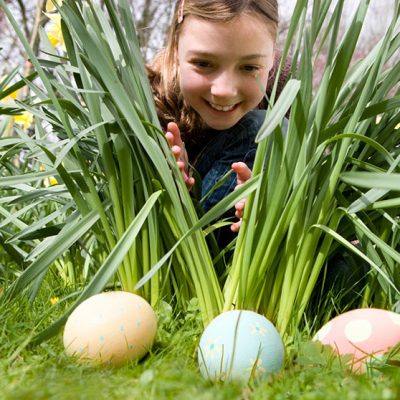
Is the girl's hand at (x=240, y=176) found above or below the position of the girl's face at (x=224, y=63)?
below

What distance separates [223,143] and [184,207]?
613 mm

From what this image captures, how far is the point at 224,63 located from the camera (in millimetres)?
1740

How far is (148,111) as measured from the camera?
1438mm

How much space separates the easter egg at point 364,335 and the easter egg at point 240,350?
0.13 metres

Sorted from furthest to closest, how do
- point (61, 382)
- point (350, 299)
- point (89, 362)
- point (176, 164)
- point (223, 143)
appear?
point (223, 143), point (350, 299), point (176, 164), point (89, 362), point (61, 382)

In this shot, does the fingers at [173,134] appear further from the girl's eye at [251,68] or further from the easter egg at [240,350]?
the easter egg at [240,350]

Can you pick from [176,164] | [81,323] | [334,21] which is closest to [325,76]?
[334,21]

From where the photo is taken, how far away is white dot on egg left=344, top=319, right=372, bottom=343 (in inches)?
48.6

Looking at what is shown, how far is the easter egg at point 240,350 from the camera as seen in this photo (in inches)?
43.9

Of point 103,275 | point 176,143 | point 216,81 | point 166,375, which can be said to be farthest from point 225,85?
point 166,375

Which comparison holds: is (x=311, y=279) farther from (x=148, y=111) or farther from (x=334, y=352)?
(x=148, y=111)

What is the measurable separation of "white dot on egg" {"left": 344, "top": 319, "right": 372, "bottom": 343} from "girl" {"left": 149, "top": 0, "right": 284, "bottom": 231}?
0.38 metres

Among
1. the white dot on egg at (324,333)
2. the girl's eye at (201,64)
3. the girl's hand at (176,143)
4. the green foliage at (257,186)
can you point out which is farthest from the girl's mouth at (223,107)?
the white dot on egg at (324,333)

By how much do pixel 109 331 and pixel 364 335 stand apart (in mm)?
496
